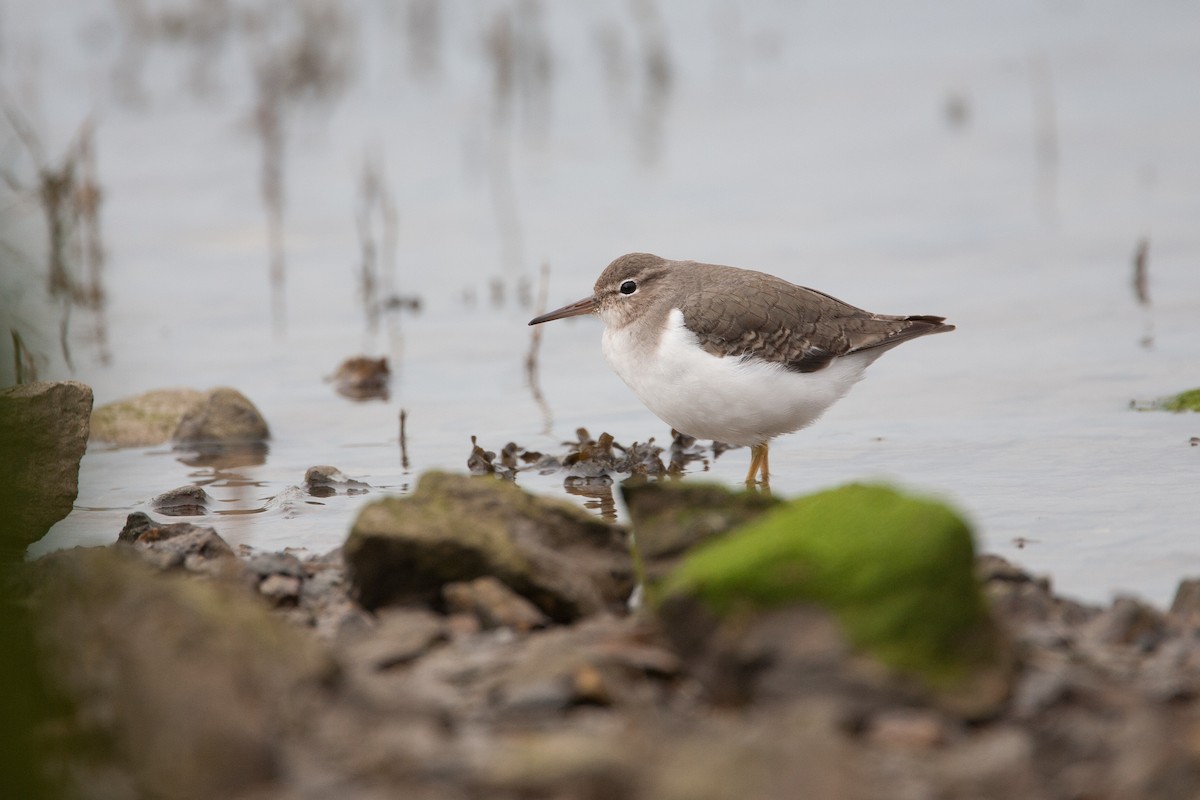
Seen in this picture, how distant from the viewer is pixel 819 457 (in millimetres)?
8141

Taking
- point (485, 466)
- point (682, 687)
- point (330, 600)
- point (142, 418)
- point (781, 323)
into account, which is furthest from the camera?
point (142, 418)

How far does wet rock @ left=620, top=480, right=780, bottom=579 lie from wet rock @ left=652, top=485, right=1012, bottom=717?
0.63 metres

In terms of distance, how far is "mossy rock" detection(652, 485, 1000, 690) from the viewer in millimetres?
3959

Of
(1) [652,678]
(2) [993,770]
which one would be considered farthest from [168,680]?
(2) [993,770]

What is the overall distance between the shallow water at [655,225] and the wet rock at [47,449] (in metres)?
0.26

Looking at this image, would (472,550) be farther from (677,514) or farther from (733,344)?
(733,344)

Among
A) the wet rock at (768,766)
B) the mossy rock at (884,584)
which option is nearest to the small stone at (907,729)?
the mossy rock at (884,584)

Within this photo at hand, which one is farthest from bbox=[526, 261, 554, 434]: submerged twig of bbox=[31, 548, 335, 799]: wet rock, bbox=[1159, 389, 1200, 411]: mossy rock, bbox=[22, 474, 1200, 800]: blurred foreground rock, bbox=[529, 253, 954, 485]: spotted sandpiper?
bbox=[31, 548, 335, 799]: wet rock

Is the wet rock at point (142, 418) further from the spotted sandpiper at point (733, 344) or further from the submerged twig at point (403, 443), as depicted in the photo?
the spotted sandpiper at point (733, 344)

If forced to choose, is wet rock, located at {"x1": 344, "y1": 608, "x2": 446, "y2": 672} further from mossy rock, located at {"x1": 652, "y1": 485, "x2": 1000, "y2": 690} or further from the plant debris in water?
the plant debris in water

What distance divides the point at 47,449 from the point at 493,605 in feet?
8.01

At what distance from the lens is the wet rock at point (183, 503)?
23.7 ft

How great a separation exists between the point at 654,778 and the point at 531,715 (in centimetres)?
72

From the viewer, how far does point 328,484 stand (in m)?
7.55
